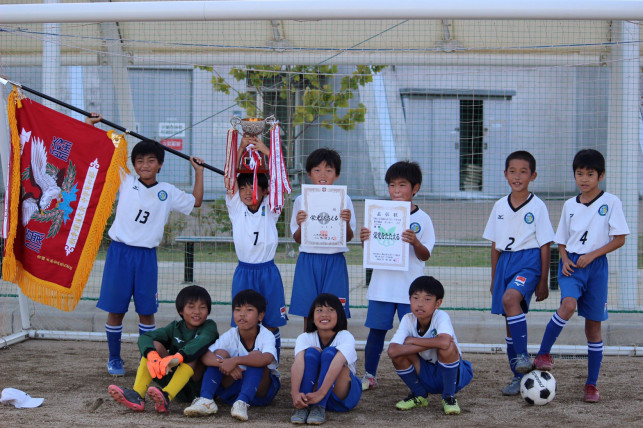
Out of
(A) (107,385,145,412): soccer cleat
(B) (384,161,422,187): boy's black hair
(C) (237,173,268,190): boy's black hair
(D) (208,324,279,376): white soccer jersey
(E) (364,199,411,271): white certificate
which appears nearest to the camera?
(A) (107,385,145,412): soccer cleat

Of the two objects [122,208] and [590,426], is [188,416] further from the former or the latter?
[590,426]

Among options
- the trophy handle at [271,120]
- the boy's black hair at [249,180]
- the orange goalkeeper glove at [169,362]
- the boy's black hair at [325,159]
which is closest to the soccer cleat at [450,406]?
the orange goalkeeper glove at [169,362]

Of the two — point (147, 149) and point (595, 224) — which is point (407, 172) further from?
point (147, 149)

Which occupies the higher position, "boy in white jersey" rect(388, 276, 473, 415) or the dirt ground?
"boy in white jersey" rect(388, 276, 473, 415)

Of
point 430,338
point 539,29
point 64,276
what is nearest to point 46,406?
point 64,276

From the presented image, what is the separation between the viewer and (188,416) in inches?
173

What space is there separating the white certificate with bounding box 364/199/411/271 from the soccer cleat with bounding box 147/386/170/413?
156cm

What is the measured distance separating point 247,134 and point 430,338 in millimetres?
1900

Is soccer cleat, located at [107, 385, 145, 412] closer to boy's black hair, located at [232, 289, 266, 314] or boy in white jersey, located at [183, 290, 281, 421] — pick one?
boy in white jersey, located at [183, 290, 281, 421]

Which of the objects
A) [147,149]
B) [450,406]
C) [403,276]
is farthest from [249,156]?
[450,406]

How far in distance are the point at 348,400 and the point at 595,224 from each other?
1.93 meters

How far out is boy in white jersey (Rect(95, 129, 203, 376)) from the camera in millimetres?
5371

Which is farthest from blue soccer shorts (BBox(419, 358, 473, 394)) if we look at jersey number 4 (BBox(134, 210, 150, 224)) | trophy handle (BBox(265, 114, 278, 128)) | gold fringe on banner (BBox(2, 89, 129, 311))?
gold fringe on banner (BBox(2, 89, 129, 311))

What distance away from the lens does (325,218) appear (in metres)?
5.16
